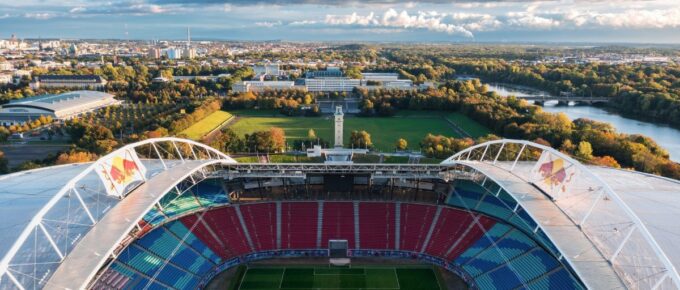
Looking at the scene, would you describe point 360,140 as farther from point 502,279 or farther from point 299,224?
point 502,279

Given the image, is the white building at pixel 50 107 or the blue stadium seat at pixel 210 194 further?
the white building at pixel 50 107

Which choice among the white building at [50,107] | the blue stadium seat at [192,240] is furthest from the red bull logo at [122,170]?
the white building at [50,107]

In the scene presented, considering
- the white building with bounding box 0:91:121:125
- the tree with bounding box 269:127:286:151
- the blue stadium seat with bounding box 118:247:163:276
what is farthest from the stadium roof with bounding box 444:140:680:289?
the white building with bounding box 0:91:121:125

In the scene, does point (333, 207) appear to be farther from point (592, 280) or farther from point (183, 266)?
point (592, 280)

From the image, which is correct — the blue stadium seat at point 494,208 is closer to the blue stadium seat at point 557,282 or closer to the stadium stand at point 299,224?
the blue stadium seat at point 557,282

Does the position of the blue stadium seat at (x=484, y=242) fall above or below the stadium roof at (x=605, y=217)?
below

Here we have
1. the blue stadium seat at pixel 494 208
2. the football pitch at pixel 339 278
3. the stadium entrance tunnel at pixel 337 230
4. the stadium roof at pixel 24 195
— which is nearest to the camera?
the stadium roof at pixel 24 195

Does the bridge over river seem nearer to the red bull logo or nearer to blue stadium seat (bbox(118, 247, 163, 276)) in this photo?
blue stadium seat (bbox(118, 247, 163, 276))
